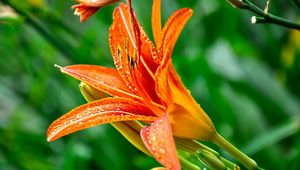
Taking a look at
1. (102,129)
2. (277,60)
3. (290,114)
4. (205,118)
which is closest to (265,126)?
(290,114)

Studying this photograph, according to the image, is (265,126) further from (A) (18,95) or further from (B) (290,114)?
(A) (18,95)

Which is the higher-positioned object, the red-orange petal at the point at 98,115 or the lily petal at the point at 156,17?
the lily petal at the point at 156,17

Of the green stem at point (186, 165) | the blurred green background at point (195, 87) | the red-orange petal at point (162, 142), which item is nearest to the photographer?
the red-orange petal at point (162, 142)

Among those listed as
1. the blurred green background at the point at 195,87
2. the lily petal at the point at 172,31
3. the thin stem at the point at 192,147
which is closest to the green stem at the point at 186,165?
the thin stem at the point at 192,147

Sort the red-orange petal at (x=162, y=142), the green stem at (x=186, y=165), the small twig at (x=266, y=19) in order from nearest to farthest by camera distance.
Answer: the red-orange petal at (x=162, y=142) → the small twig at (x=266, y=19) → the green stem at (x=186, y=165)

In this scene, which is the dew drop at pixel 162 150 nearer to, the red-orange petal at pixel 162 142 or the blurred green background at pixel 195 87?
the red-orange petal at pixel 162 142

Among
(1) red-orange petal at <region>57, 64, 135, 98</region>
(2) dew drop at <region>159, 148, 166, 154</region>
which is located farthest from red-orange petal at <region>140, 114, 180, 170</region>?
(1) red-orange petal at <region>57, 64, 135, 98</region>

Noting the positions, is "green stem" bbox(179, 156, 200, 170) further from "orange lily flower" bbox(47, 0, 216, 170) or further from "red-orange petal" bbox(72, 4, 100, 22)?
"red-orange petal" bbox(72, 4, 100, 22)
